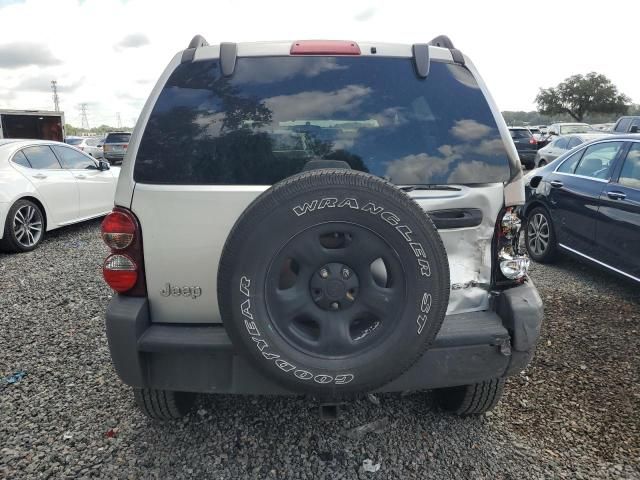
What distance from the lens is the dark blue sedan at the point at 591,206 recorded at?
4332 millimetres

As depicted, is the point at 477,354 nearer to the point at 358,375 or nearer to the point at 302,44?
the point at 358,375

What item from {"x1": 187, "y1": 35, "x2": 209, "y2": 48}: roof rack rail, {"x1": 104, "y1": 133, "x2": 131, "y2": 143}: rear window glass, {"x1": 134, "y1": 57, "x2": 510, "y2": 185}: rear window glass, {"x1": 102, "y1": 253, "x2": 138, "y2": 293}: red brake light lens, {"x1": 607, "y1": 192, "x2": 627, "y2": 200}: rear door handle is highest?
{"x1": 187, "y1": 35, "x2": 209, "y2": 48}: roof rack rail

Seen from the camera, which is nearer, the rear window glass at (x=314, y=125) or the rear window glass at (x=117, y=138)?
the rear window glass at (x=314, y=125)

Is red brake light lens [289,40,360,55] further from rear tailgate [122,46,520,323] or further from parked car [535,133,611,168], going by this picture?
parked car [535,133,611,168]

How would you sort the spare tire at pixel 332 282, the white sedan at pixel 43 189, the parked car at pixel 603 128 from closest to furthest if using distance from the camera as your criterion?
the spare tire at pixel 332 282
the white sedan at pixel 43 189
the parked car at pixel 603 128

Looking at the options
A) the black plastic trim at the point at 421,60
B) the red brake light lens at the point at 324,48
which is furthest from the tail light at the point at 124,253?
the black plastic trim at the point at 421,60

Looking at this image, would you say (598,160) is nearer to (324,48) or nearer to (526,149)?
(324,48)

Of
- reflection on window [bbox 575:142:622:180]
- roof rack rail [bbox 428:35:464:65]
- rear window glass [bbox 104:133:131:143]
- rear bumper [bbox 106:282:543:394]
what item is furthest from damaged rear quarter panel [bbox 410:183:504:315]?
rear window glass [bbox 104:133:131:143]

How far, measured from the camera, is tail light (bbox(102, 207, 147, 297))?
212cm

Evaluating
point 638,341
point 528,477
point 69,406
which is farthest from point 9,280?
point 638,341

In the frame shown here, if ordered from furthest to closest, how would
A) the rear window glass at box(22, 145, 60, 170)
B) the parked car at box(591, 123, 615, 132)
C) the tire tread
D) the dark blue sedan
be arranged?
the parked car at box(591, 123, 615, 132) < the rear window glass at box(22, 145, 60, 170) < the dark blue sedan < the tire tread

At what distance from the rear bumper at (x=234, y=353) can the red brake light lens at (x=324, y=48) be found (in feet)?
4.51

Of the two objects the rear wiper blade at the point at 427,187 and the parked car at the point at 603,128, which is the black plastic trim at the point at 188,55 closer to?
the rear wiper blade at the point at 427,187

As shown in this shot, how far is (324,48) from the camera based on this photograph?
7.55 feet
